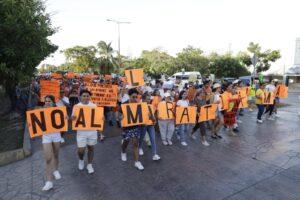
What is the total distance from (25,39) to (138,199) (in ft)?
17.5

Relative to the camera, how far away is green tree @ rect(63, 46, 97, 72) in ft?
161

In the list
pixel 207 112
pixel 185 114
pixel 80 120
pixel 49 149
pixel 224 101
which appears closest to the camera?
pixel 49 149

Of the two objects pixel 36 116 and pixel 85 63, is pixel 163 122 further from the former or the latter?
pixel 85 63

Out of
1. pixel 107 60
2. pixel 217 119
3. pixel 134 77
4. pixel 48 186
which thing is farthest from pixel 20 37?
pixel 107 60

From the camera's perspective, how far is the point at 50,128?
3.87 m

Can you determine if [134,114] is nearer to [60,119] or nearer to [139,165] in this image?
[139,165]

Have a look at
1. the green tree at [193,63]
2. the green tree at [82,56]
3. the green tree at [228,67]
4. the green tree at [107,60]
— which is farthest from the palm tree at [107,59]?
the green tree at [228,67]

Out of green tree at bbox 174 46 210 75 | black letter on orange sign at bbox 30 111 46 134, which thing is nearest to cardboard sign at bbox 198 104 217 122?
black letter on orange sign at bbox 30 111 46 134

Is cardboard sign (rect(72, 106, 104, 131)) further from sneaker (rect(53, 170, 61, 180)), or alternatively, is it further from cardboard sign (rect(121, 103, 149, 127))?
sneaker (rect(53, 170, 61, 180))

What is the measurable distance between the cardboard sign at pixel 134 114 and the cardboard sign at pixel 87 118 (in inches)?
18.9

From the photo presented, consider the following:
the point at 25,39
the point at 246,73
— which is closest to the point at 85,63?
the point at 246,73

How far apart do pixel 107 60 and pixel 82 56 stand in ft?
22.5

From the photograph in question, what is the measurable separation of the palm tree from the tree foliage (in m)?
39.4

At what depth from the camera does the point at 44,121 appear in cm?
386
